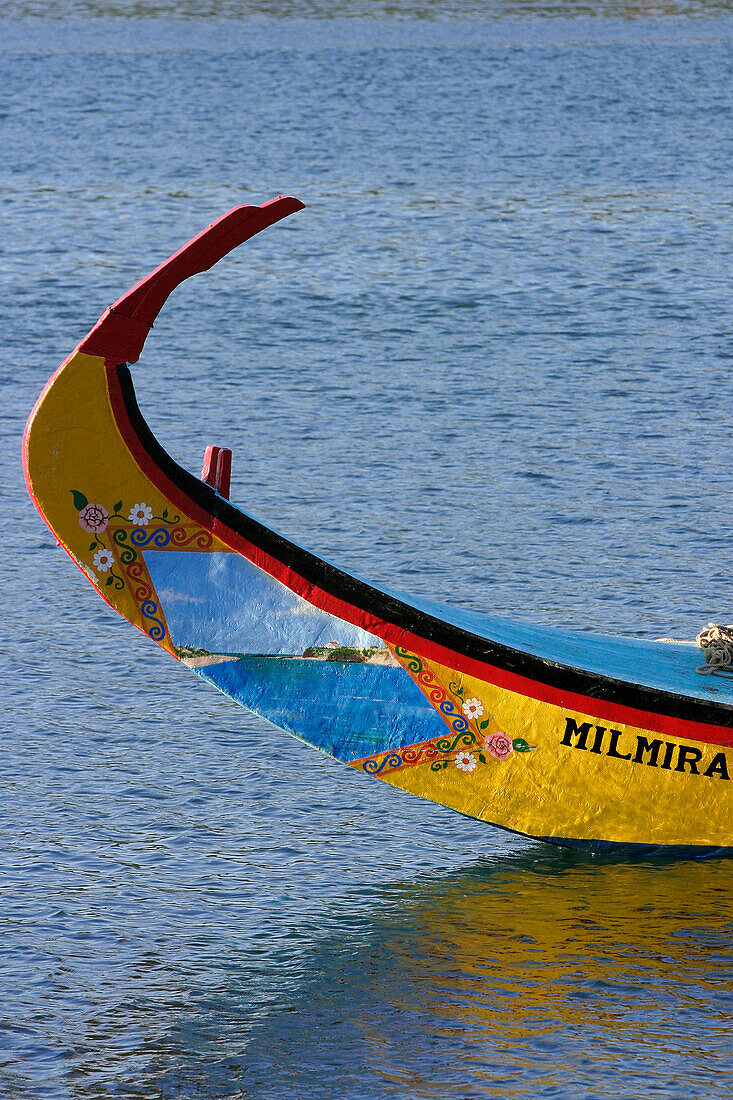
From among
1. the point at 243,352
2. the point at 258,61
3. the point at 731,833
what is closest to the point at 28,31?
the point at 258,61

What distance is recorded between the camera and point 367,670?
7480 mm

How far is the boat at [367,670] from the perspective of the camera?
729 cm

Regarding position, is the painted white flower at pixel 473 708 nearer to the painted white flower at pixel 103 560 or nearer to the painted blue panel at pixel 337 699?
the painted blue panel at pixel 337 699

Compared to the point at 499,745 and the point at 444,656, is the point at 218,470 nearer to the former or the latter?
the point at 444,656

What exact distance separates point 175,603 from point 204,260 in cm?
160

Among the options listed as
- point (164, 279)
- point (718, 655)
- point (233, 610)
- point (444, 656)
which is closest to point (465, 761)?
point (444, 656)

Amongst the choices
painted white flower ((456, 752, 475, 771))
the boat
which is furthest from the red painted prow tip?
painted white flower ((456, 752, 475, 771))

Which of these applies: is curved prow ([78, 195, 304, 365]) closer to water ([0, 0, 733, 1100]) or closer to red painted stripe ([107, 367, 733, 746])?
red painted stripe ([107, 367, 733, 746])

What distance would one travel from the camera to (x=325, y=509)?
1298 centimetres

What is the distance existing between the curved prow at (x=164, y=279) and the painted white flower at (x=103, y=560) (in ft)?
2.97

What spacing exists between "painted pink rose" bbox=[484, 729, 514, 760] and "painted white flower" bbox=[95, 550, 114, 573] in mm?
1962

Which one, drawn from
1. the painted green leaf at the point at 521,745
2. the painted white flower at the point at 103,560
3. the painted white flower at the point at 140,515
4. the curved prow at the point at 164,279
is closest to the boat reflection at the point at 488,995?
the painted green leaf at the point at 521,745

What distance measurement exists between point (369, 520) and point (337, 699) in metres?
5.29

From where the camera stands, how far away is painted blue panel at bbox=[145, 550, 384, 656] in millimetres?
7410
